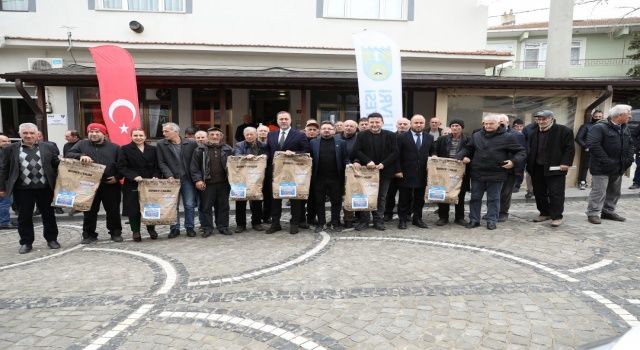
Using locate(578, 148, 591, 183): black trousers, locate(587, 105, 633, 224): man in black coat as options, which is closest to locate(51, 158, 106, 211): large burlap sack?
locate(587, 105, 633, 224): man in black coat

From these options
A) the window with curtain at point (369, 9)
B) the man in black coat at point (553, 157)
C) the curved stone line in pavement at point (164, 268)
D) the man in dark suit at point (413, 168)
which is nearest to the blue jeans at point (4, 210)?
the curved stone line in pavement at point (164, 268)

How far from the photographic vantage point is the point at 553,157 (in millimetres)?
7148

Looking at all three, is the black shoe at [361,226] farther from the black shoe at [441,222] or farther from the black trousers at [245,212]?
the black trousers at [245,212]

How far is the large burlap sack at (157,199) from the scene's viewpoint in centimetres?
646

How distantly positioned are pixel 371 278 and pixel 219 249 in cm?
242

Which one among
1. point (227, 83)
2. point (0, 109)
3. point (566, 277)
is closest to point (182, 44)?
point (227, 83)

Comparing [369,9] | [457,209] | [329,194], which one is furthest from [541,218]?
[369,9]

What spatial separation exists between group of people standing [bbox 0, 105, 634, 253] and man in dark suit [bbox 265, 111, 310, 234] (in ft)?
0.05

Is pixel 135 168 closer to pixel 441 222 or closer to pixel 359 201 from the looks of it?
pixel 359 201

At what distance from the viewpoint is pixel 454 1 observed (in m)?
14.2

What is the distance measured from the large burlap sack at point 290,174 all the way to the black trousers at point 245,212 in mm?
682

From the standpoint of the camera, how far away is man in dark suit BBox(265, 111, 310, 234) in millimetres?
6957

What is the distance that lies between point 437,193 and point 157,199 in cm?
448

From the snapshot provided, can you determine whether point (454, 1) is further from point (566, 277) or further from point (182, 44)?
point (566, 277)
